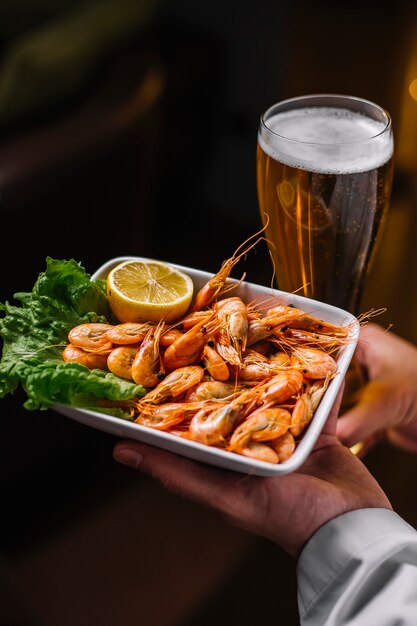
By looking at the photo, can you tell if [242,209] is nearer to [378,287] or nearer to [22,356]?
[378,287]

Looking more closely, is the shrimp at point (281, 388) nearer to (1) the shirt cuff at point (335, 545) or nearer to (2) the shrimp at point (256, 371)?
(2) the shrimp at point (256, 371)

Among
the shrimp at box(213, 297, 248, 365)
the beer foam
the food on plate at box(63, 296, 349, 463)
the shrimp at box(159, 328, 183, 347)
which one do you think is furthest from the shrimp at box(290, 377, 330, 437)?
the beer foam

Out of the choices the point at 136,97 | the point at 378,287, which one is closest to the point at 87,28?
the point at 136,97

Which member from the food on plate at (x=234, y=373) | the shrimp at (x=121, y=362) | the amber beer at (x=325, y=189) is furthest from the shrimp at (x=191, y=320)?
the amber beer at (x=325, y=189)

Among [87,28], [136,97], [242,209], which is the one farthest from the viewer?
[87,28]

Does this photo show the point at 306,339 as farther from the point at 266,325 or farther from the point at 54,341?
the point at 54,341
